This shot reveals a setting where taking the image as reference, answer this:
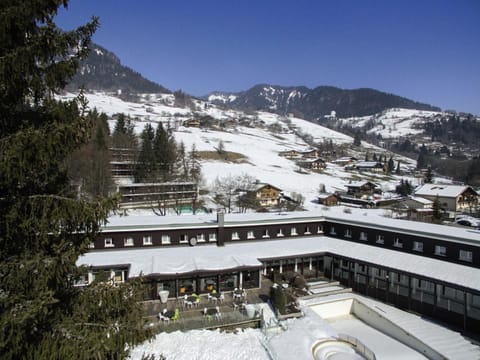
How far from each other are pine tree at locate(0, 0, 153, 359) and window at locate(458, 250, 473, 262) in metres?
24.0

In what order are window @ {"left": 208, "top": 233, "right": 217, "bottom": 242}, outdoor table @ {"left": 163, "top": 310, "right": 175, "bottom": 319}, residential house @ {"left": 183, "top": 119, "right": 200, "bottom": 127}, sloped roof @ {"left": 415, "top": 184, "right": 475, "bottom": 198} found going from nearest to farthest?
outdoor table @ {"left": 163, "top": 310, "right": 175, "bottom": 319} < window @ {"left": 208, "top": 233, "right": 217, "bottom": 242} < sloped roof @ {"left": 415, "top": 184, "right": 475, "bottom": 198} < residential house @ {"left": 183, "top": 119, "right": 200, "bottom": 127}

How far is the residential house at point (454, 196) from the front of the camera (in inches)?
2574

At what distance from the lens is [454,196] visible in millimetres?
65188

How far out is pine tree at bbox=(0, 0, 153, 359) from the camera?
5.35 m

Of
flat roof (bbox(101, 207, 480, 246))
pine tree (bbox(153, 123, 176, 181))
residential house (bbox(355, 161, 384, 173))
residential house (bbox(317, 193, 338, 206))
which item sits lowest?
residential house (bbox(317, 193, 338, 206))

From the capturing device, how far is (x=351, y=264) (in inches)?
973

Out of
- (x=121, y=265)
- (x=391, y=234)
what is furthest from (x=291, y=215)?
(x=121, y=265)

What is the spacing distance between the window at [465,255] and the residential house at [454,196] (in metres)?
50.5

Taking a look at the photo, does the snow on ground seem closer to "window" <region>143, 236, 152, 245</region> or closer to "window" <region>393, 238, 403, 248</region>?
"window" <region>143, 236, 152, 245</region>

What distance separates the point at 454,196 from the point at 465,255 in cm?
5308

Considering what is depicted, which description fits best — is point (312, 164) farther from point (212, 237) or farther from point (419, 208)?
point (212, 237)

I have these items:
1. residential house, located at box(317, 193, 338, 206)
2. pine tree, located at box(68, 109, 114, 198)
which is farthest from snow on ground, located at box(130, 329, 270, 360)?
residential house, located at box(317, 193, 338, 206)

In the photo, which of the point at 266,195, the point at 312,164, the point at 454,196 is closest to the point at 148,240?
the point at 266,195

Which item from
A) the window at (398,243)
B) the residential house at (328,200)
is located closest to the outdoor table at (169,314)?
the window at (398,243)
